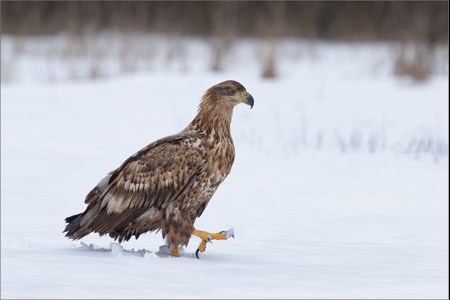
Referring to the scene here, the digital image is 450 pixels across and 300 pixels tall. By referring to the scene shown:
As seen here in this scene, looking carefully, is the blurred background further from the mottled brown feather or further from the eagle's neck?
the mottled brown feather

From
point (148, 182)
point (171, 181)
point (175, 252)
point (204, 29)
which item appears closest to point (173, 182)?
point (171, 181)

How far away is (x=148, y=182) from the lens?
15.7 feet

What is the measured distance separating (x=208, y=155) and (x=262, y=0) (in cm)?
1643

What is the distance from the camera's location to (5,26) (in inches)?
769

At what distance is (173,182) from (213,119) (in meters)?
0.52

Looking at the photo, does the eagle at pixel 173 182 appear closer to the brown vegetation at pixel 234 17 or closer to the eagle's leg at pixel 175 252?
the eagle's leg at pixel 175 252

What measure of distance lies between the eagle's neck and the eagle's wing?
0.16 metres

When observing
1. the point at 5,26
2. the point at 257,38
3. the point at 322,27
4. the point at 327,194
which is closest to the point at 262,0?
the point at 322,27

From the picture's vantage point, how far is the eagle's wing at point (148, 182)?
4699 mm

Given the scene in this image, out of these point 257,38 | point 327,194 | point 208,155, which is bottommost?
point 327,194

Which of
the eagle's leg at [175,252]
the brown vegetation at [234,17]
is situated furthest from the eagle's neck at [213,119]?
the brown vegetation at [234,17]

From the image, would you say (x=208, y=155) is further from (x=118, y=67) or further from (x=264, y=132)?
(x=118, y=67)

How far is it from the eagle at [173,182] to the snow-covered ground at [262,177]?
0.60 feet

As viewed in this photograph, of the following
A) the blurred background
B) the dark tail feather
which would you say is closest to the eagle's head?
the dark tail feather
